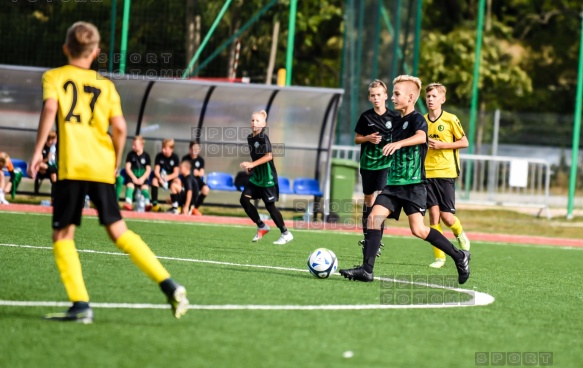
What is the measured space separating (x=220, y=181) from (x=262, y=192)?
6.56 m

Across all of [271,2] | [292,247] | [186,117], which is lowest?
[292,247]

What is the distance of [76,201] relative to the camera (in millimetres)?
6344

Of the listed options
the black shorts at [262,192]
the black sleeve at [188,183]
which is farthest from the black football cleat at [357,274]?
the black sleeve at [188,183]

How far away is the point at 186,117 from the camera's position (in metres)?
21.4

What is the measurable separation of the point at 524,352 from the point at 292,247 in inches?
293

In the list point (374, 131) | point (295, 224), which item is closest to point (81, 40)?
point (374, 131)

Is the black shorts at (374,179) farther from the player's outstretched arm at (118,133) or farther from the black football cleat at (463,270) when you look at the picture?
the player's outstretched arm at (118,133)

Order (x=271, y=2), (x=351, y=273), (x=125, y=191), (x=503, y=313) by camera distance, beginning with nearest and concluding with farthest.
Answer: (x=503, y=313) → (x=351, y=273) → (x=125, y=191) → (x=271, y=2)

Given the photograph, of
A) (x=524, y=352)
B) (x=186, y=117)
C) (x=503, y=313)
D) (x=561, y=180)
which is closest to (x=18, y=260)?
(x=503, y=313)

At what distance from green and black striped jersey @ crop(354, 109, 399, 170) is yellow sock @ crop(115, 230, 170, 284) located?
5.68 m

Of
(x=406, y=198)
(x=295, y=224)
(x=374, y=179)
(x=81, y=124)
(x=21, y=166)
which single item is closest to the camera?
(x=81, y=124)

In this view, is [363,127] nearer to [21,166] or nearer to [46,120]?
[46,120]

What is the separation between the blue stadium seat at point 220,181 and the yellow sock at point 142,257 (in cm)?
1348

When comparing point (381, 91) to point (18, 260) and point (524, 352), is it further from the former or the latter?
point (524, 352)
